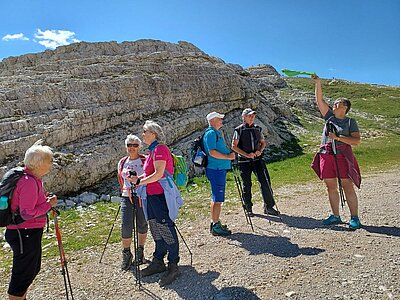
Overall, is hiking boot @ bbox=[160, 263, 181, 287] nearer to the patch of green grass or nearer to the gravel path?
the gravel path

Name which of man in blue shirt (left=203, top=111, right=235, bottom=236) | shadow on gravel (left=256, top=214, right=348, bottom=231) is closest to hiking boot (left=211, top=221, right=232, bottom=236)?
man in blue shirt (left=203, top=111, right=235, bottom=236)

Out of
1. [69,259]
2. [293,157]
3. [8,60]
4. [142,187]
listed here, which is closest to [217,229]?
[142,187]

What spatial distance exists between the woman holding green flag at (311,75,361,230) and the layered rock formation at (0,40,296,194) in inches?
431

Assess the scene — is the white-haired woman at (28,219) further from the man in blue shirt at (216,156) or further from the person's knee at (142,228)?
the man in blue shirt at (216,156)

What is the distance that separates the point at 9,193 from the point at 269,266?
4.80m

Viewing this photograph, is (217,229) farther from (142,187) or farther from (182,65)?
(182,65)

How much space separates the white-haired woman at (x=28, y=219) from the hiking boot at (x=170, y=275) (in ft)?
7.46

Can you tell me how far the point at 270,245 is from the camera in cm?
816

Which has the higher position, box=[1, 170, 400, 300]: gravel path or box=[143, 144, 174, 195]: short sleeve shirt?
box=[143, 144, 174, 195]: short sleeve shirt

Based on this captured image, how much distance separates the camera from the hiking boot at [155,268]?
698cm

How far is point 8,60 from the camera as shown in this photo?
35.2m

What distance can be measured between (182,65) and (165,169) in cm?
2071

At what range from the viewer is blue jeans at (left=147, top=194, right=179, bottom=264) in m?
6.62

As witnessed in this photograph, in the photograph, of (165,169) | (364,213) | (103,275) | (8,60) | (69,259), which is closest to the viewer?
(165,169)
